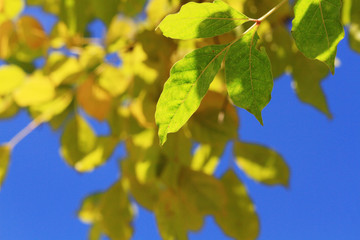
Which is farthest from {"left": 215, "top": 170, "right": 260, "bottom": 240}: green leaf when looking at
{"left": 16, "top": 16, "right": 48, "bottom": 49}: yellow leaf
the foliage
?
{"left": 16, "top": 16, "right": 48, "bottom": 49}: yellow leaf

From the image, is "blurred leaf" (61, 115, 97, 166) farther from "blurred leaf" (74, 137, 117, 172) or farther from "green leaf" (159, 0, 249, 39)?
"green leaf" (159, 0, 249, 39)

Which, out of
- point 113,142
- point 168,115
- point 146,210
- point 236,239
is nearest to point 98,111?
point 113,142

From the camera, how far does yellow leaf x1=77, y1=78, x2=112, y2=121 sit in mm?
723

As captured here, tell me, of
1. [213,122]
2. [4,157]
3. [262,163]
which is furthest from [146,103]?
[4,157]

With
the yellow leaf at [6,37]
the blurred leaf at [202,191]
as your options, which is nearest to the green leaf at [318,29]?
the blurred leaf at [202,191]

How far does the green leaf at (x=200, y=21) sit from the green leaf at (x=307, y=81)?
40 cm

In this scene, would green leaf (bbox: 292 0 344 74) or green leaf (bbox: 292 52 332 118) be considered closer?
green leaf (bbox: 292 0 344 74)

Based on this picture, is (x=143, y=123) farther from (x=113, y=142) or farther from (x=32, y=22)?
(x=32, y=22)

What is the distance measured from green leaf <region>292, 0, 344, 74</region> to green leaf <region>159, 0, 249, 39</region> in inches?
1.7

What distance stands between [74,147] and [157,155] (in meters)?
0.15

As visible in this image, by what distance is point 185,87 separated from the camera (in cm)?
29

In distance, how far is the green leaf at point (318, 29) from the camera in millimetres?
270

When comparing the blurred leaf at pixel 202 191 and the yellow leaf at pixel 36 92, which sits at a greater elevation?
the yellow leaf at pixel 36 92

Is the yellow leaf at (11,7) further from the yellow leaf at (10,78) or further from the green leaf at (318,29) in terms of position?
the green leaf at (318,29)
